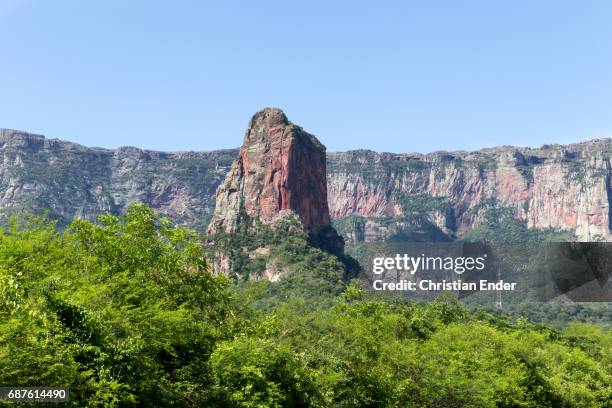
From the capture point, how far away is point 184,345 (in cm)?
2698

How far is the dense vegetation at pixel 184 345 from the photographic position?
19.3 metres

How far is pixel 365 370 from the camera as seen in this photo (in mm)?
33562

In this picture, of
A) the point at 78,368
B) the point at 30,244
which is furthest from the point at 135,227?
the point at 78,368

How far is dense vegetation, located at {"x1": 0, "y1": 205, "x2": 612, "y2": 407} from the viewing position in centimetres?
1928

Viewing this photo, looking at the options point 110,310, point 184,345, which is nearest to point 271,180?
point 184,345

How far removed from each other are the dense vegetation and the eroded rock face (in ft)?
422

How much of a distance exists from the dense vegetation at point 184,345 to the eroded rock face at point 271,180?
→ 129m

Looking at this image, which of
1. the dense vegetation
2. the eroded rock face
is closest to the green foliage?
the dense vegetation

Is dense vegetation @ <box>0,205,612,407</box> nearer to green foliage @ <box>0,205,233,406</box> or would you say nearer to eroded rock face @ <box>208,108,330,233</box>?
green foliage @ <box>0,205,233,406</box>

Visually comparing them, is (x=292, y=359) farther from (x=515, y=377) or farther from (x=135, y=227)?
(x=515, y=377)

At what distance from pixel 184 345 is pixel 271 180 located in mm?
152267

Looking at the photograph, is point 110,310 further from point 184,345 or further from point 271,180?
point 271,180

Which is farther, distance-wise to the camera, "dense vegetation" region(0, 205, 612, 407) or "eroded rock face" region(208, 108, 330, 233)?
"eroded rock face" region(208, 108, 330, 233)

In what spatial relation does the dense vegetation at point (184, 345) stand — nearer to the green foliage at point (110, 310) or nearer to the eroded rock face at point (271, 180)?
the green foliage at point (110, 310)
